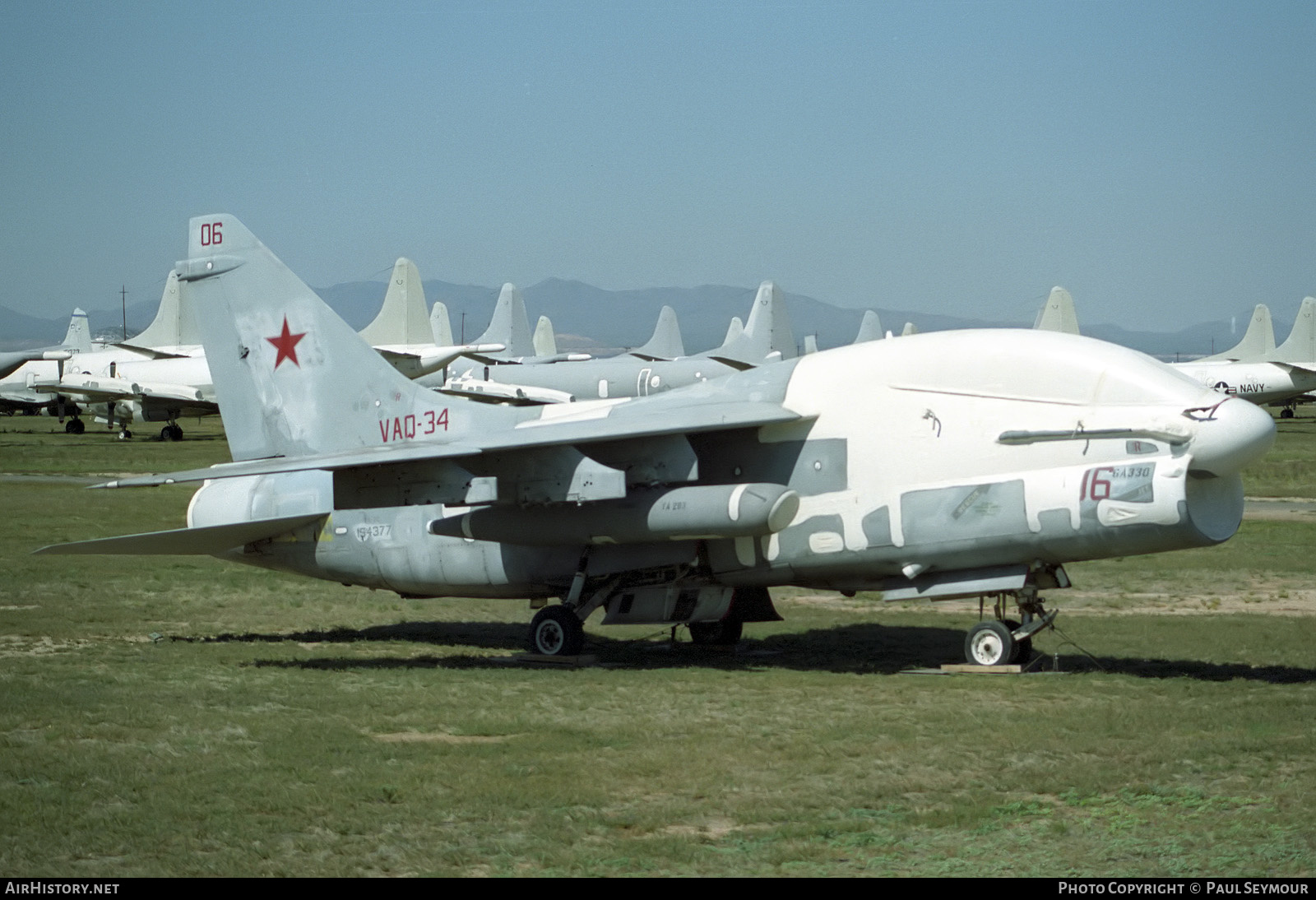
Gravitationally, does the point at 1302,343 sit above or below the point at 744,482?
above

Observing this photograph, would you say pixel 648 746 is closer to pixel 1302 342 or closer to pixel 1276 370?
pixel 1276 370

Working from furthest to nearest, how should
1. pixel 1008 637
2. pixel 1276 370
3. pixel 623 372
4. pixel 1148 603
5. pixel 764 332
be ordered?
pixel 1276 370 < pixel 764 332 < pixel 623 372 < pixel 1148 603 < pixel 1008 637

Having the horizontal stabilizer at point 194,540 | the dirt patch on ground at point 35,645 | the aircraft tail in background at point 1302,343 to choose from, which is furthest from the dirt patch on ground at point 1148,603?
the aircraft tail in background at point 1302,343

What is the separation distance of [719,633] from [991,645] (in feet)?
11.3

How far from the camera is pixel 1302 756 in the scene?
9602mm

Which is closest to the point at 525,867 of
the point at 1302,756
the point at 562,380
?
the point at 1302,756

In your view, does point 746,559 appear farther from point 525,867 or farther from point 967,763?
point 525,867

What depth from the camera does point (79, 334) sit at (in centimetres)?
9312

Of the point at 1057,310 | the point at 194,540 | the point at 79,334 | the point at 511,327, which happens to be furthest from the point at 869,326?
the point at 194,540

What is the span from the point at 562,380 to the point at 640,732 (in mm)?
51218

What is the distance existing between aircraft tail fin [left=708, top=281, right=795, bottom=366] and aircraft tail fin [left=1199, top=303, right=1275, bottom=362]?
102ft

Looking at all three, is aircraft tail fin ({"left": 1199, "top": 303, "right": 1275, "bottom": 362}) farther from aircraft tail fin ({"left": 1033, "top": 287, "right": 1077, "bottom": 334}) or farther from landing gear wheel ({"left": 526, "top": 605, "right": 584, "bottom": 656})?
landing gear wheel ({"left": 526, "top": 605, "right": 584, "bottom": 656})

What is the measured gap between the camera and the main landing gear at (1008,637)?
1330 cm

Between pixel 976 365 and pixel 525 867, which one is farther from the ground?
pixel 976 365
